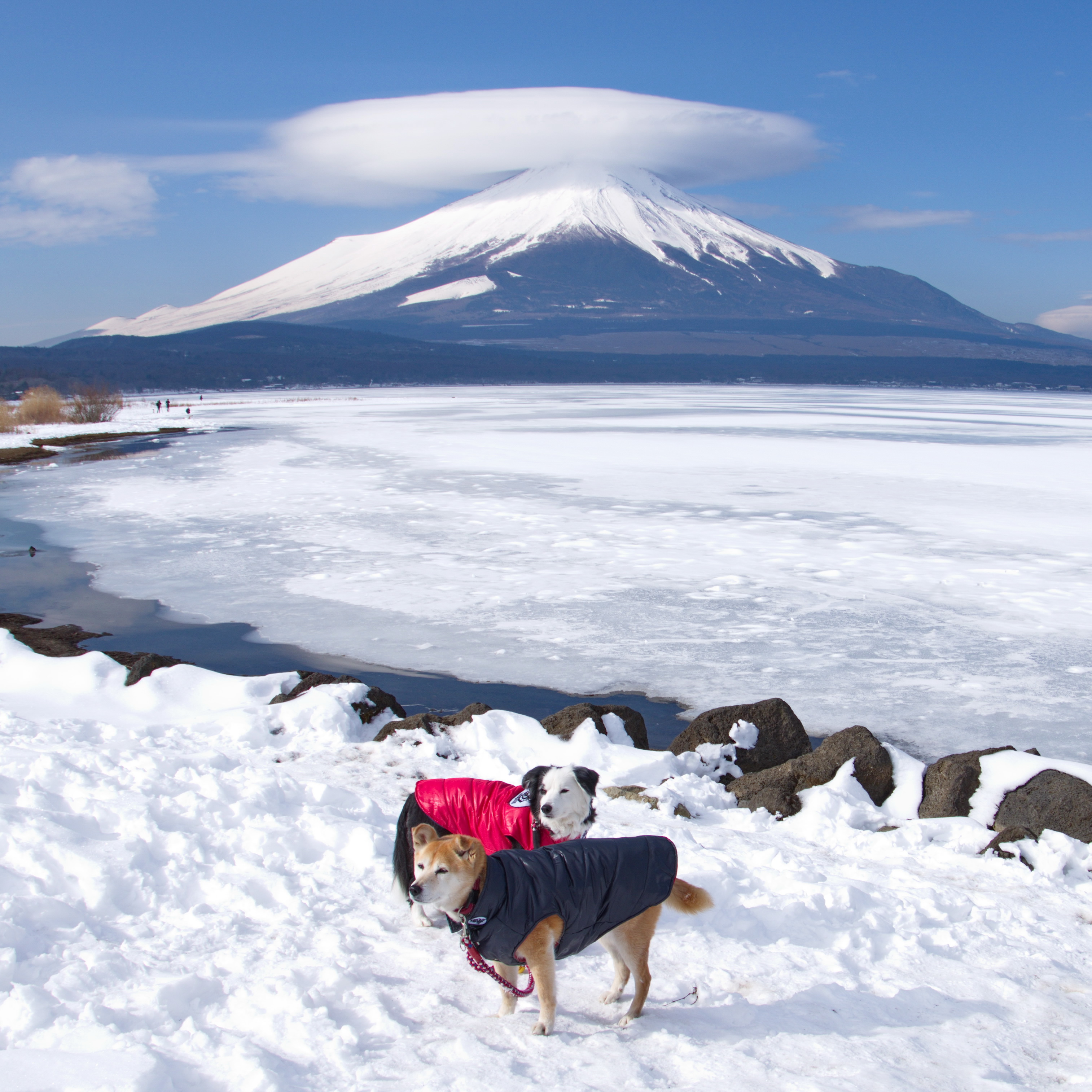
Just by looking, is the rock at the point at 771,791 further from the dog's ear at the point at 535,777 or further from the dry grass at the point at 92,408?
the dry grass at the point at 92,408

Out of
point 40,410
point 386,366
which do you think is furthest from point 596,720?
point 386,366

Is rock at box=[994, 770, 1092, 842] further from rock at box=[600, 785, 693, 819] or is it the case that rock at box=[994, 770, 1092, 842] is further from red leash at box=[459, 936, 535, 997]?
red leash at box=[459, 936, 535, 997]

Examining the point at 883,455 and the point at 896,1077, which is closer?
the point at 896,1077

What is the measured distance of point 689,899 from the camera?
292 centimetres

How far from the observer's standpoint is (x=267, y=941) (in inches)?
128

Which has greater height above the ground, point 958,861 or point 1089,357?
point 1089,357

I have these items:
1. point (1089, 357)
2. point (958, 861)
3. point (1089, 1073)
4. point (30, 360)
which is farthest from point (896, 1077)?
point (1089, 357)

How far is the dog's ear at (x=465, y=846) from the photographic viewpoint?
2.63 meters

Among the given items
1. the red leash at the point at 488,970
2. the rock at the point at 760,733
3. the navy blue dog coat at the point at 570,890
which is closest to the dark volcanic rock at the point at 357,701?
the rock at the point at 760,733

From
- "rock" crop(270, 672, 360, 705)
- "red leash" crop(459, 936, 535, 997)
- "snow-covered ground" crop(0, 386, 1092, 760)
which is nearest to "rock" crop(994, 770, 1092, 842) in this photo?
"snow-covered ground" crop(0, 386, 1092, 760)

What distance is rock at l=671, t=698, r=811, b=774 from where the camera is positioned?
221 inches

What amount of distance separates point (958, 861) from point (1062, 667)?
3.92 metres

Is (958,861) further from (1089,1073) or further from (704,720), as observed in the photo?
(704,720)

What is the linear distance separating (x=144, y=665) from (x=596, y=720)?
11.1ft
